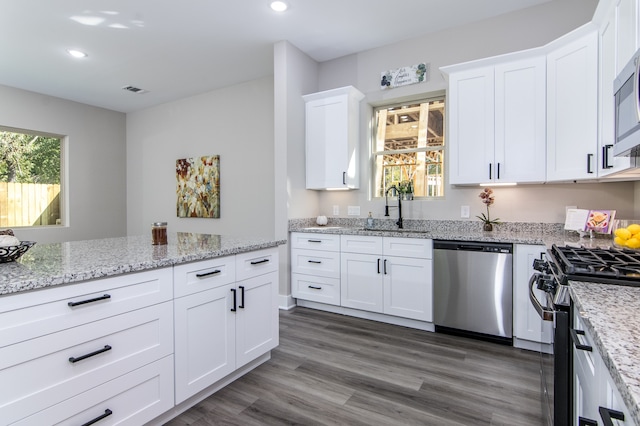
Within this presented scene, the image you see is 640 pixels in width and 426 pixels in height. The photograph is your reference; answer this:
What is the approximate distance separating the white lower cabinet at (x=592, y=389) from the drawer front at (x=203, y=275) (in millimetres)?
1717

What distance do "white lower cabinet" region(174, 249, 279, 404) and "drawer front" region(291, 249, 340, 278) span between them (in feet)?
3.88

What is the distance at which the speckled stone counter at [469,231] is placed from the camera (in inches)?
103

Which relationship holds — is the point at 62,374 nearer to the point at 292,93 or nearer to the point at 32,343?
the point at 32,343

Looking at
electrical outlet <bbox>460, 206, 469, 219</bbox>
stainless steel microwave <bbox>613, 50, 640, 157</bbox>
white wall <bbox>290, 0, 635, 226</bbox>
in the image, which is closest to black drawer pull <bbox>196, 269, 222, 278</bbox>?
white wall <bbox>290, 0, 635, 226</bbox>

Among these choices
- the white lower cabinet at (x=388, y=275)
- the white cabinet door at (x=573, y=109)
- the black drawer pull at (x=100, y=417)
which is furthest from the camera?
the white lower cabinet at (x=388, y=275)

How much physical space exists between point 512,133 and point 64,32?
456 cm

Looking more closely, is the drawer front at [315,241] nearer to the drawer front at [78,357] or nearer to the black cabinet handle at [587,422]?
the drawer front at [78,357]

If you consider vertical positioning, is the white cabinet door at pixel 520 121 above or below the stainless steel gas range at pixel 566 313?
above

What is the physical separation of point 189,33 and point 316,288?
3053mm

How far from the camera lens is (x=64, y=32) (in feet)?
11.6

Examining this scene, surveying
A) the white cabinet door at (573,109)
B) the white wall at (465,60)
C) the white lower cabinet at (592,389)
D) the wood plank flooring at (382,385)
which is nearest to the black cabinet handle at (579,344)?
the white lower cabinet at (592,389)

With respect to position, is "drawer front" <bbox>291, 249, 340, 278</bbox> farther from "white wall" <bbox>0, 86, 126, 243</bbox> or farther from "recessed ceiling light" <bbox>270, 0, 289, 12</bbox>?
"white wall" <bbox>0, 86, 126, 243</bbox>

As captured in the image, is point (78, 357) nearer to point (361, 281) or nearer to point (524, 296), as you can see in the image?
point (361, 281)

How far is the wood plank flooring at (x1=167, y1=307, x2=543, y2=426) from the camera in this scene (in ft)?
6.14
